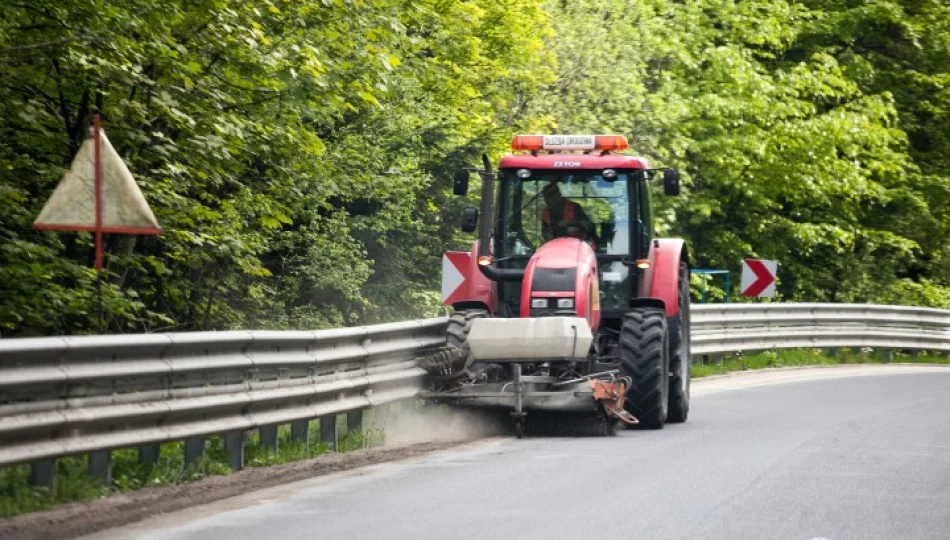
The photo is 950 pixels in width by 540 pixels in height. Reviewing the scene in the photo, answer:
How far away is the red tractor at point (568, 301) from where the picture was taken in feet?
44.2

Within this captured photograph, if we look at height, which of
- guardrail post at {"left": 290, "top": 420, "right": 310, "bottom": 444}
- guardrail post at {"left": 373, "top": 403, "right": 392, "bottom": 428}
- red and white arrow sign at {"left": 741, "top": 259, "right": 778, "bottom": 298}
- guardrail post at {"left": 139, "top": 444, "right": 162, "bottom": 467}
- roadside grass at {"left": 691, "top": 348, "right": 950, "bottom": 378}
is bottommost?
roadside grass at {"left": 691, "top": 348, "right": 950, "bottom": 378}

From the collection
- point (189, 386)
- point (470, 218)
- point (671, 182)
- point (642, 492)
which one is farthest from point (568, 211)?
point (189, 386)

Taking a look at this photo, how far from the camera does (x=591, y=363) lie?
14.3 m

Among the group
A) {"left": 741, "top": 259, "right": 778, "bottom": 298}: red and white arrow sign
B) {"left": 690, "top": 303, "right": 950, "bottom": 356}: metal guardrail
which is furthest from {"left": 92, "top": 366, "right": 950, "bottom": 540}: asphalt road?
{"left": 741, "top": 259, "right": 778, "bottom": 298}: red and white arrow sign

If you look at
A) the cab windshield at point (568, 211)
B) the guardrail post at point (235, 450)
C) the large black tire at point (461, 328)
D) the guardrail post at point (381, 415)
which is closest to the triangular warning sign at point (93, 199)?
the guardrail post at point (235, 450)

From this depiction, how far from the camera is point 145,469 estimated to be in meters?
9.89

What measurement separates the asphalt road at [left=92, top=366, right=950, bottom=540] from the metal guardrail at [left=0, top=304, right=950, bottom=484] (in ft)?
2.15

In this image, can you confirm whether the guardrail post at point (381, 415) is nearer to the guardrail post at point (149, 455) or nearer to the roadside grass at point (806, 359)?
the guardrail post at point (149, 455)

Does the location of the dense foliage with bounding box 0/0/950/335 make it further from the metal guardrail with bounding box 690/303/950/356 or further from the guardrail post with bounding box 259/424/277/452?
the metal guardrail with bounding box 690/303/950/356

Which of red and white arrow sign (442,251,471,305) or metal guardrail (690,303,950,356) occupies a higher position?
red and white arrow sign (442,251,471,305)

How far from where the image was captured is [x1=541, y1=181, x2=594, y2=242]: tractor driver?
49.8ft

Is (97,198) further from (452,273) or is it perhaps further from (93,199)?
(452,273)

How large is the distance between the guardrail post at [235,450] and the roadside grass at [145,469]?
0.06 metres

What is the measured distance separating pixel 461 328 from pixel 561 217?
1.62 m
